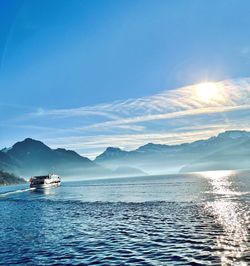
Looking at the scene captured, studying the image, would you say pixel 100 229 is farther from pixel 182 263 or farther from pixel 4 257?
pixel 182 263

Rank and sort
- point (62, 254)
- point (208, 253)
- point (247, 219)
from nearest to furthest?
1. point (208, 253)
2. point (62, 254)
3. point (247, 219)

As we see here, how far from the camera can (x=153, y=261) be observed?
35.3 metres

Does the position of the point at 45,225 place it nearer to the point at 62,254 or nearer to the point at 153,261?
the point at 62,254

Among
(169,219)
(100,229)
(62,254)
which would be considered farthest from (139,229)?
(62,254)

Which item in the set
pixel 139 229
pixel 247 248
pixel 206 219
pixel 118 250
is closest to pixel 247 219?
pixel 206 219

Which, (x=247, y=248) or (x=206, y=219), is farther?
(x=206, y=219)

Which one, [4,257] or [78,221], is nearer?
[4,257]

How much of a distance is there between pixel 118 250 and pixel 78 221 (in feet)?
98.2

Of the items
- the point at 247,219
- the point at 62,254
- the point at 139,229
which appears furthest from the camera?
the point at 247,219

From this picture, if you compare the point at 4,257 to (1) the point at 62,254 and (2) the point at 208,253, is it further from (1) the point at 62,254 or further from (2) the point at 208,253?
(2) the point at 208,253

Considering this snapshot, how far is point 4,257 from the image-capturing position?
41.4 m

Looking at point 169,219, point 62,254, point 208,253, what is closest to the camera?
point 208,253

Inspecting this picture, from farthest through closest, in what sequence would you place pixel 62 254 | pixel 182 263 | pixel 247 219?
pixel 247 219 < pixel 62 254 < pixel 182 263

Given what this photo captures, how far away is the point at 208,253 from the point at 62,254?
1693 centimetres
